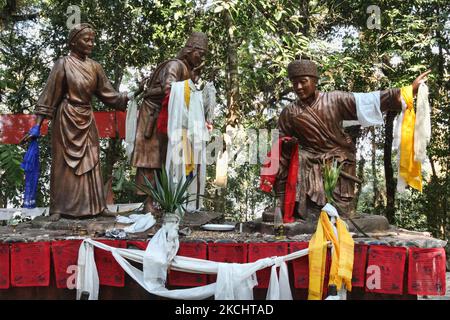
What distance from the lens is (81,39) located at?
5785 millimetres

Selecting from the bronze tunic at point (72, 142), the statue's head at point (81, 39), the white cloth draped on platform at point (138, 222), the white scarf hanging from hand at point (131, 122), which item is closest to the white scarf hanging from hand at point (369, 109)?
the white cloth draped on platform at point (138, 222)

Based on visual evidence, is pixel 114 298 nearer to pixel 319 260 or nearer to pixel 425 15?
pixel 319 260

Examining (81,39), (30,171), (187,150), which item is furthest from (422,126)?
(30,171)

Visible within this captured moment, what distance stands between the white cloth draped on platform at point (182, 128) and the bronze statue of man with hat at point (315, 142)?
103 centimetres

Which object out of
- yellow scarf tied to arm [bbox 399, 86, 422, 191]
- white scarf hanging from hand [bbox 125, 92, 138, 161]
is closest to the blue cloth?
white scarf hanging from hand [bbox 125, 92, 138, 161]

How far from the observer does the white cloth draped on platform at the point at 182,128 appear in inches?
219

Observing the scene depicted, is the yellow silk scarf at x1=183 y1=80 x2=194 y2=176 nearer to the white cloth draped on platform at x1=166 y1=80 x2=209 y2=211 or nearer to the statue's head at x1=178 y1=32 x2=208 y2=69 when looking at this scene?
the white cloth draped on platform at x1=166 y1=80 x2=209 y2=211

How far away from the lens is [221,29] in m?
9.09

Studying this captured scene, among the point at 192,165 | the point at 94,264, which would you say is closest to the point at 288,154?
the point at 192,165

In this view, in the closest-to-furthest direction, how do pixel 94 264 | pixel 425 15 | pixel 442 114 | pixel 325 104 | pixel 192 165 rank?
pixel 94 264
pixel 325 104
pixel 192 165
pixel 425 15
pixel 442 114

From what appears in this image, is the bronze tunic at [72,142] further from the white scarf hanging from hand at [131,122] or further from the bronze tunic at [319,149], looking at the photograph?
the bronze tunic at [319,149]

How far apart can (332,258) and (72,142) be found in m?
3.20

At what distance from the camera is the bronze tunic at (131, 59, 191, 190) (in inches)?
234
